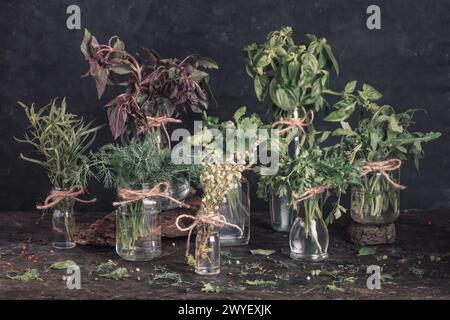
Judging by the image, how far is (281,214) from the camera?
8.14 ft

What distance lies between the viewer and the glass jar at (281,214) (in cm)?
247

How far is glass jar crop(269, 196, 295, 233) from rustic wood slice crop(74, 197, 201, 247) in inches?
9.2

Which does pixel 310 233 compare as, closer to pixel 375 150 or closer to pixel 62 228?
pixel 375 150

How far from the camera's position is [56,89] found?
2.82 metres

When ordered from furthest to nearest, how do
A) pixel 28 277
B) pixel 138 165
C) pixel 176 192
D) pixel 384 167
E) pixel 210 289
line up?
pixel 176 192, pixel 384 167, pixel 138 165, pixel 28 277, pixel 210 289

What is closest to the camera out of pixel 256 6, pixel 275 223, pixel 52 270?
pixel 52 270

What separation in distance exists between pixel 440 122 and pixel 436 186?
0.72ft

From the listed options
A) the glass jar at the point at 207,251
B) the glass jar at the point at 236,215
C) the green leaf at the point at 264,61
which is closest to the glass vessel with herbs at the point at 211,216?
the glass jar at the point at 207,251

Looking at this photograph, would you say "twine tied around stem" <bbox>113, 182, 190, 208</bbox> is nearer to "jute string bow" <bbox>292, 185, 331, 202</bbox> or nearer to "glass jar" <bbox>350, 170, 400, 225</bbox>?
"jute string bow" <bbox>292, 185, 331, 202</bbox>

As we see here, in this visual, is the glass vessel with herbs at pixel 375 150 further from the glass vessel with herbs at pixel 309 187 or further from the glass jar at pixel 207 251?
the glass jar at pixel 207 251

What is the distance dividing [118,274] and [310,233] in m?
0.49

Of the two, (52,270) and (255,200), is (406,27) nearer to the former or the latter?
(255,200)

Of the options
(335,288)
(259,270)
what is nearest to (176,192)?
(259,270)

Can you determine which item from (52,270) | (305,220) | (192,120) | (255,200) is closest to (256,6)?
(192,120)
